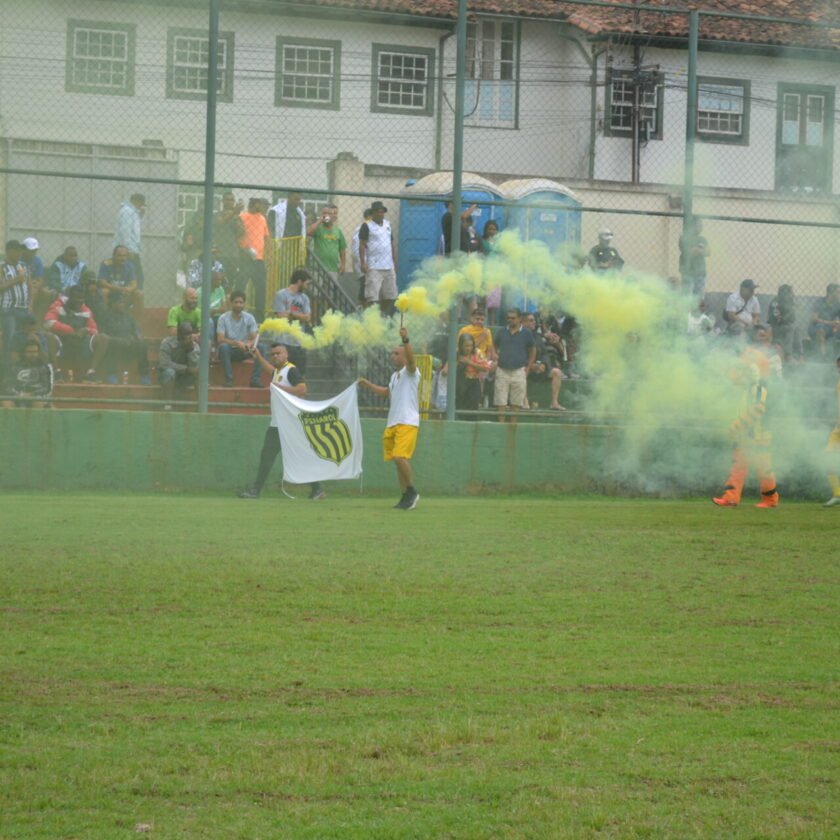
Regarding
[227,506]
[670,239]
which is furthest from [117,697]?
[670,239]

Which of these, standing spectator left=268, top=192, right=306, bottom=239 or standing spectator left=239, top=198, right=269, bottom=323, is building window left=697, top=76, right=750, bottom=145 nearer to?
standing spectator left=268, top=192, right=306, bottom=239

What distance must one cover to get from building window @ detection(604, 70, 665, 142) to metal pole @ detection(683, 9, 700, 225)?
208 cm

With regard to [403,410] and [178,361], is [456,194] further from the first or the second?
[178,361]

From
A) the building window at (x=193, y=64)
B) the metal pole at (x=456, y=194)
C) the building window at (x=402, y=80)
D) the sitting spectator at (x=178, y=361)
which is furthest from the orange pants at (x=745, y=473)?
the building window at (x=193, y=64)

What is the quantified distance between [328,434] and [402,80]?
5929 mm

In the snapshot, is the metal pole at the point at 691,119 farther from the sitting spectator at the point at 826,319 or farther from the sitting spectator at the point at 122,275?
the sitting spectator at the point at 122,275

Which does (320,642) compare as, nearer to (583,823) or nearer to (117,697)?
(117,697)

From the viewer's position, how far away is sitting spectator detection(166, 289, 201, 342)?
1791 centimetres

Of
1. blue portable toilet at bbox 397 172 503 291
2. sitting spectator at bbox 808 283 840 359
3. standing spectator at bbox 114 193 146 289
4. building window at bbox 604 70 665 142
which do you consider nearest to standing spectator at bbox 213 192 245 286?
standing spectator at bbox 114 193 146 289

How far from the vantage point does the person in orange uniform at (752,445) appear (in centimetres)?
1747

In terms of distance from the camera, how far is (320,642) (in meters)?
8.34

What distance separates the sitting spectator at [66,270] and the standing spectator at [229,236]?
173 centimetres

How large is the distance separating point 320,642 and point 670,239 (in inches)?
456

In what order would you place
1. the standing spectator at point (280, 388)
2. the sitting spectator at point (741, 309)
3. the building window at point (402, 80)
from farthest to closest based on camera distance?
the building window at point (402, 80)
the sitting spectator at point (741, 309)
the standing spectator at point (280, 388)
